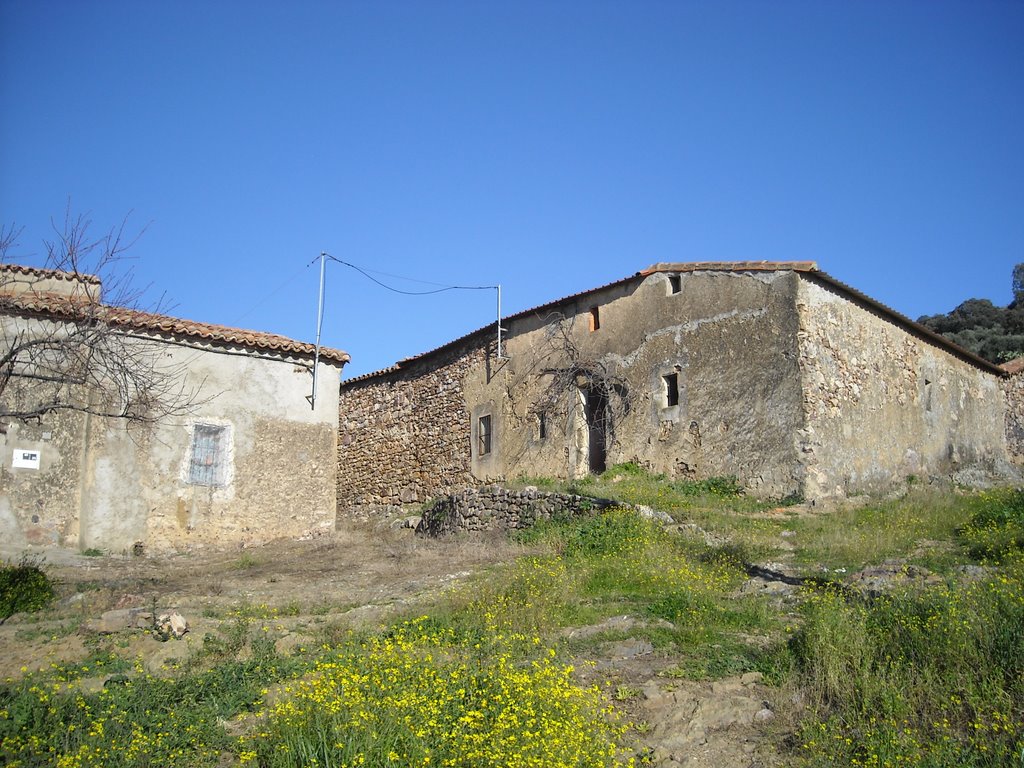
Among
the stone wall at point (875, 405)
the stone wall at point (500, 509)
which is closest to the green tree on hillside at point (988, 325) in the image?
the stone wall at point (875, 405)

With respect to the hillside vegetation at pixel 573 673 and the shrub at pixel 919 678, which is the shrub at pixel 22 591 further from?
the shrub at pixel 919 678

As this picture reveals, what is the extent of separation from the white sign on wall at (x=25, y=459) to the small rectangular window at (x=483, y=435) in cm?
1062

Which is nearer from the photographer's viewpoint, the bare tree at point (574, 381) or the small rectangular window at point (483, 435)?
the bare tree at point (574, 381)

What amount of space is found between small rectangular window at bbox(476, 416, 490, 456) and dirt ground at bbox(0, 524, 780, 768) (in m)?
5.47

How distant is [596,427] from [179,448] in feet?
30.3

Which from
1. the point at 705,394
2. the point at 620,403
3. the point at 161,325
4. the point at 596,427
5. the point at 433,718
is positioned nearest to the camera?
the point at 433,718

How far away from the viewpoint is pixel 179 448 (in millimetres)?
17094

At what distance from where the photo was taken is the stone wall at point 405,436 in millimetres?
23844

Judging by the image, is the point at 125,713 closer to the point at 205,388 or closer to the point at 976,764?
the point at 976,764

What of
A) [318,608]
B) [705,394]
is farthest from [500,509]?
→ [318,608]

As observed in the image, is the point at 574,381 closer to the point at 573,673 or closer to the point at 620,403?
the point at 620,403

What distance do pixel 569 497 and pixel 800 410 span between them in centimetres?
479

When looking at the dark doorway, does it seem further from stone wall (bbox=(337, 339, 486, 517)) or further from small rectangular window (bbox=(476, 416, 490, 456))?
stone wall (bbox=(337, 339, 486, 517))

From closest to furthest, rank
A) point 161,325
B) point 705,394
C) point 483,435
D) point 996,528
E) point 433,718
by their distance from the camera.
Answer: point 433,718, point 996,528, point 161,325, point 705,394, point 483,435
